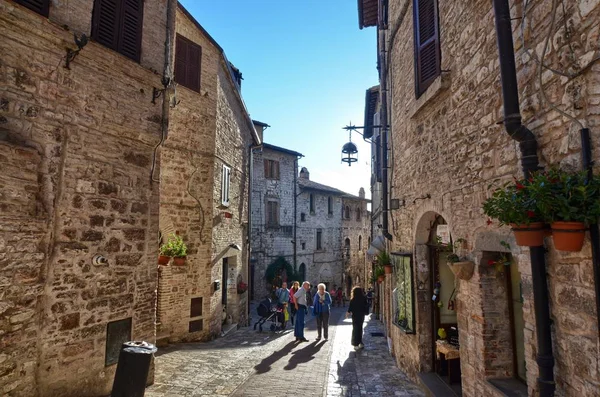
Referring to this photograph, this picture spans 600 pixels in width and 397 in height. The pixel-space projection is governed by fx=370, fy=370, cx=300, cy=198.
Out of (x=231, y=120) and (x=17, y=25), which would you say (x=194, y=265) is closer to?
(x=231, y=120)

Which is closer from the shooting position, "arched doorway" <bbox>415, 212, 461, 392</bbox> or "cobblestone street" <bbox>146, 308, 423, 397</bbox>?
"cobblestone street" <bbox>146, 308, 423, 397</bbox>

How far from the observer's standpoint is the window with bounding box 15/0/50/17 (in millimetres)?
4756

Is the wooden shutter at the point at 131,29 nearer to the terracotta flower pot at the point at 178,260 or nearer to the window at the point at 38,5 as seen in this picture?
the window at the point at 38,5

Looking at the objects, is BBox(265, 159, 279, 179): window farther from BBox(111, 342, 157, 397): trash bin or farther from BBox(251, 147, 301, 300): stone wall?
BBox(111, 342, 157, 397): trash bin

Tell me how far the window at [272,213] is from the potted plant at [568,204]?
73.1ft

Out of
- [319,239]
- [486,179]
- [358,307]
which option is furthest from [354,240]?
[486,179]

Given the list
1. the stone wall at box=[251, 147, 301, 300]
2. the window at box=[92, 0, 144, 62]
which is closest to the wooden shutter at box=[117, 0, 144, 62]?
the window at box=[92, 0, 144, 62]

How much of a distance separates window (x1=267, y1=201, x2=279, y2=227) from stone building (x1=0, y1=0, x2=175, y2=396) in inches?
713

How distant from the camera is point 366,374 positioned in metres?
7.42

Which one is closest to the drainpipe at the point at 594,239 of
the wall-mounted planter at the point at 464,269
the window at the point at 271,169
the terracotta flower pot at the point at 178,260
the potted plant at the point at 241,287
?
the wall-mounted planter at the point at 464,269

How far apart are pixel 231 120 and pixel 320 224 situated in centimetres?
1698

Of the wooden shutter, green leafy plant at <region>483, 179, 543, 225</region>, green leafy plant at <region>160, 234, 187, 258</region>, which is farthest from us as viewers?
green leafy plant at <region>160, 234, 187, 258</region>

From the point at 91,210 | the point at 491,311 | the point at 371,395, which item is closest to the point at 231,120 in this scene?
the point at 91,210

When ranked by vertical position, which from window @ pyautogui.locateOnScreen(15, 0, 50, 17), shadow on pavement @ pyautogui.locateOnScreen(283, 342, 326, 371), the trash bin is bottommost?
shadow on pavement @ pyautogui.locateOnScreen(283, 342, 326, 371)
